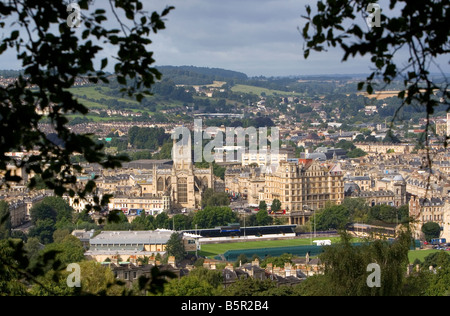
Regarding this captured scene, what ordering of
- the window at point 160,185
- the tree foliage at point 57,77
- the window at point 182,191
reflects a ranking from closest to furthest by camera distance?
the tree foliage at point 57,77, the window at point 182,191, the window at point 160,185

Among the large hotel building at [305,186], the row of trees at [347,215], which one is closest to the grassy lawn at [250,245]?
the row of trees at [347,215]

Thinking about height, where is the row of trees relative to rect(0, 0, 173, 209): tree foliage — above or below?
below

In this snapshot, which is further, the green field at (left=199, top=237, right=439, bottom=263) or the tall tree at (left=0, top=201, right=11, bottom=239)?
the green field at (left=199, top=237, right=439, bottom=263)

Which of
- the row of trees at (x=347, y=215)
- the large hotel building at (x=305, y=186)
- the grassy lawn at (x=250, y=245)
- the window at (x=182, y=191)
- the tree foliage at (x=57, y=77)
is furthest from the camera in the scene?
the window at (x=182, y=191)

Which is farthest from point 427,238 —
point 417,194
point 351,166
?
point 351,166

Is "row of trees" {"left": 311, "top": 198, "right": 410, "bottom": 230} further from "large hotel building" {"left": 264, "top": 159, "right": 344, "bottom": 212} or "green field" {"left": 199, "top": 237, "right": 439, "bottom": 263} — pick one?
"large hotel building" {"left": 264, "top": 159, "right": 344, "bottom": 212}

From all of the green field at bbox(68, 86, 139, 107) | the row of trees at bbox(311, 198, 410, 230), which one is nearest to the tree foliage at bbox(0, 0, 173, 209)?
the row of trees at bbox(311, 198, 410, 230)

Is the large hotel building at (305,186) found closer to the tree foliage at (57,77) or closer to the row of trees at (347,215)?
the row of trees at (347,215)

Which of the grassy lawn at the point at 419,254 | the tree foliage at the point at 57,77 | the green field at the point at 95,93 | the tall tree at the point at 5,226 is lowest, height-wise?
the grassy lawn at the point at 419,254

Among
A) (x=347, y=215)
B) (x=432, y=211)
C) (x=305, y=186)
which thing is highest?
(x=305, y=186)

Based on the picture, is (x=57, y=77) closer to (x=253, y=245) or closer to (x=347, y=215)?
(x=253, y=245)

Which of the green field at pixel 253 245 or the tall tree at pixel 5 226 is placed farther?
the green field at pixel 253 245

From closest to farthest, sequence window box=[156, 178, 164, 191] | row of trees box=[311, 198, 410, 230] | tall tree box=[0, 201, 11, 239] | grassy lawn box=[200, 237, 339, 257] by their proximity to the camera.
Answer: tall tree box=[0, 201, 11, 239] < grassy lawn box=[200, 237, 339, 257] < row of trees box=[311, 198, 410, 230] < window box=[156, 178, 164, 191]

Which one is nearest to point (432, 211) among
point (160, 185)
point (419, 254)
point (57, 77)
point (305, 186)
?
point (305, 186)
